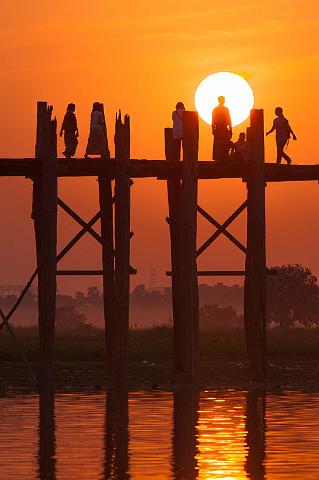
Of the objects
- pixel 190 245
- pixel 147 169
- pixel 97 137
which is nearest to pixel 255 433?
pixel 190 245

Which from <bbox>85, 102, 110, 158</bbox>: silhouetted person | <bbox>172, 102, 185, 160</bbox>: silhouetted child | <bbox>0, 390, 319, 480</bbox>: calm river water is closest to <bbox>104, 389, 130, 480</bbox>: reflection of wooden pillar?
<bbox>0, 390, 319, 480</bbox>: calm river water

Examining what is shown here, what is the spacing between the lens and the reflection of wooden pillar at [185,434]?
15.1 m

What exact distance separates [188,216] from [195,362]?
2376 millimetres

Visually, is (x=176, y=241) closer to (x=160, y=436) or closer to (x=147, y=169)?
(x=147, y=169)

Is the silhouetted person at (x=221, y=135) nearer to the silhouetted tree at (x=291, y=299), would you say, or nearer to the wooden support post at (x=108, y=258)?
the wooden support post at (x=108, y=258)

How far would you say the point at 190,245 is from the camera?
24.8 metres

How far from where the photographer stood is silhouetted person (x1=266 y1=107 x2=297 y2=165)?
1059 inches

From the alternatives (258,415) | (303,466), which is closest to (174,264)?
(258,415)

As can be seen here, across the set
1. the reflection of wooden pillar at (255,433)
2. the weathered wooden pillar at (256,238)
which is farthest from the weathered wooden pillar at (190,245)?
the weathered wooden pillar at (256,238)

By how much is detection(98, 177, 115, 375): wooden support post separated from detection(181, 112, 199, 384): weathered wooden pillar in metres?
2.88

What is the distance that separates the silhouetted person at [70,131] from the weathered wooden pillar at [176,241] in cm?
179

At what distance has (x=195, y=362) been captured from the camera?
81.5 ft

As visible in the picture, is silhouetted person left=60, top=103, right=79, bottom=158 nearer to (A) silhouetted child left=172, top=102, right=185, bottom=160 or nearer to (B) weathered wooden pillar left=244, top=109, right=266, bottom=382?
(A) silhouetted child left=172, top=102, right=185, bottom=160

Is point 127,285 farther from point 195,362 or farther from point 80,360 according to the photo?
point 80,360
